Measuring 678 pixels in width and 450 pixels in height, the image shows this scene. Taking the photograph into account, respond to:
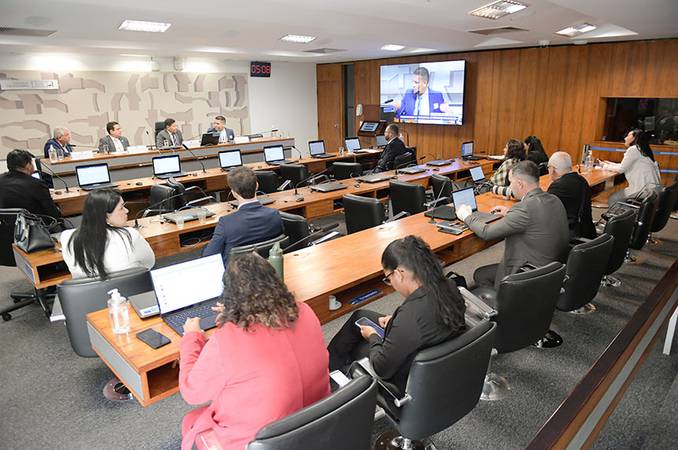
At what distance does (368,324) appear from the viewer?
2.37 metres

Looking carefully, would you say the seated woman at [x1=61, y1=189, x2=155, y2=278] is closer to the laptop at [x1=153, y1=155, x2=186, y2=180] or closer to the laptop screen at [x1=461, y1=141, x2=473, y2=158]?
the laptop at [x1=153, y1=155, x2=186, y2=180]

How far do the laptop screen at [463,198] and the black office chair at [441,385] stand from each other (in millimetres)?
2233

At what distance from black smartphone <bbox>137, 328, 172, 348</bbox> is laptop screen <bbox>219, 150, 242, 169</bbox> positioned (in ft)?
17.3

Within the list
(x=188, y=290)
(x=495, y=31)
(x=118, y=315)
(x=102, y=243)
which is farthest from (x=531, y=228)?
(x=495, y=31)

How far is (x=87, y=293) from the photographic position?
241cm

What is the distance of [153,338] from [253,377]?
780 mm

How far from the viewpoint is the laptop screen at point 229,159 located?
7086mm

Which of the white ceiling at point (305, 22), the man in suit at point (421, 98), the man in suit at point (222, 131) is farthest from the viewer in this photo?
the man in suit at point (421, 98)

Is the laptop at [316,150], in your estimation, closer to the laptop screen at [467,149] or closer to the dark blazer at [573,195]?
the laptop screen at [467,149]

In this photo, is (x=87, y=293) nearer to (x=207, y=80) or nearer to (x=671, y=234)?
(x=671, y=234)

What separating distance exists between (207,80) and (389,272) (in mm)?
9773

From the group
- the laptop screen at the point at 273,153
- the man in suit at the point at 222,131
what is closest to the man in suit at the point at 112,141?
the man in suit at the point at 222,131

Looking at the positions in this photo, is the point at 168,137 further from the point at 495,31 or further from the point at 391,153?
the point at 495,31

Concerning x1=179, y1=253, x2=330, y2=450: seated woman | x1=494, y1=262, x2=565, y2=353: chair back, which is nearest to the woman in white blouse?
x1=494, y1=262, x2=565, y2=353: chair back
